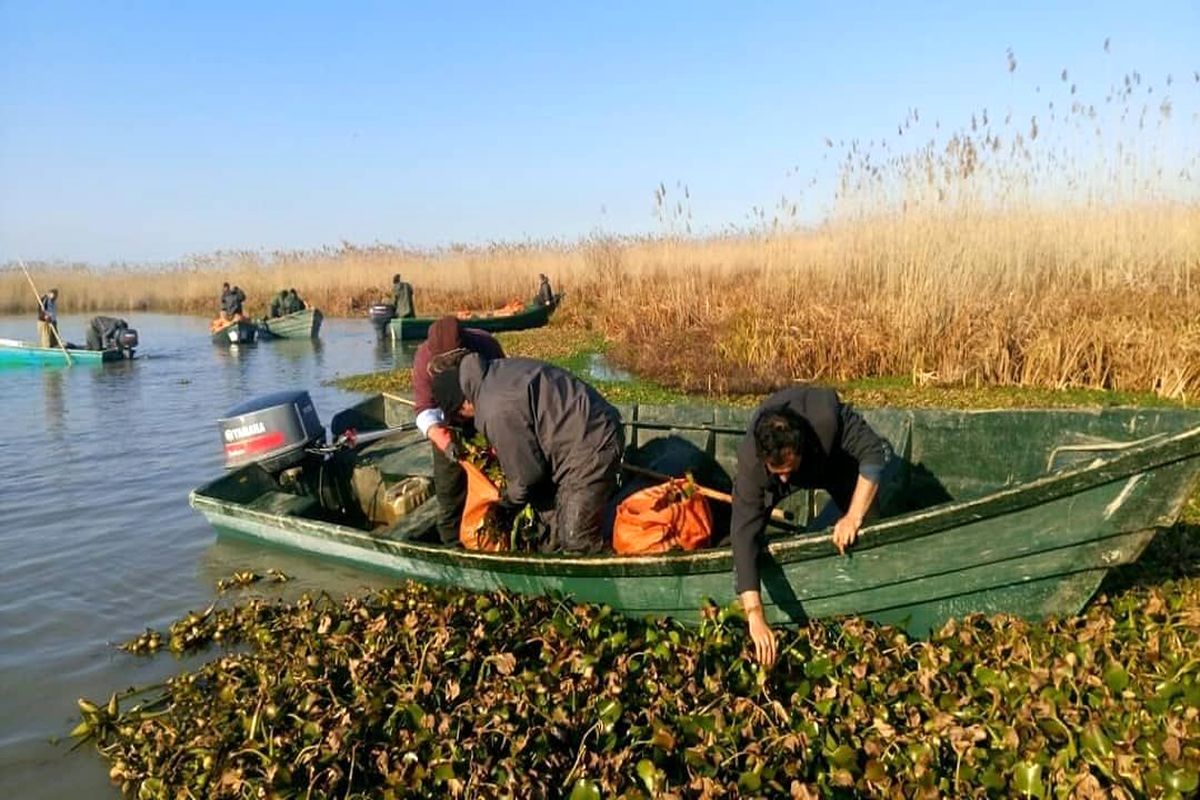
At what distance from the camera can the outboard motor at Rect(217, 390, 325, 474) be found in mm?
7043

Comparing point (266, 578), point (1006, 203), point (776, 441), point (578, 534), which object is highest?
point (1006, 203)

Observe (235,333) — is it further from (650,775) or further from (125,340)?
(650,775)

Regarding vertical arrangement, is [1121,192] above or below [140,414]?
above

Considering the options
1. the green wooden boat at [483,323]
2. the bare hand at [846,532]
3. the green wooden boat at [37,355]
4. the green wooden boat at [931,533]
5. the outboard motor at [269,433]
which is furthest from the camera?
the green wooden boat at [483,323]

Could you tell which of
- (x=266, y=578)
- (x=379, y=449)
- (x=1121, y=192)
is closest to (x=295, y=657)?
(x=266, y=578)

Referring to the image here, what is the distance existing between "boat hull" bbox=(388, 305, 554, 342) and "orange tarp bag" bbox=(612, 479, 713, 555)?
16343 millimetres

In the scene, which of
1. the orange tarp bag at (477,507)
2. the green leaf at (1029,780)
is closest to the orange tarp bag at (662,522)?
the orange tarp bag at (477,507)

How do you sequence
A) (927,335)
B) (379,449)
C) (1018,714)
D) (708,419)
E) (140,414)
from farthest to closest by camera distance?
(140,414)
(927,335)
(379,449)
(708,419)
(1018,714)

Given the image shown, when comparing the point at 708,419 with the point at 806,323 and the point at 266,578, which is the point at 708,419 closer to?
the point at 266,578

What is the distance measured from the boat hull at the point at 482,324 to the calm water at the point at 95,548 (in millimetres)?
4646

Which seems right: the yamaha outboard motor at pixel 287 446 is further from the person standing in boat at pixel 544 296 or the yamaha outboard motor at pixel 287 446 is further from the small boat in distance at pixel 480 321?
the person standing in boat at pixel 544 296

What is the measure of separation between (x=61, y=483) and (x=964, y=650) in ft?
31.8

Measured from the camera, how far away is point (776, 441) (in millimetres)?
3580

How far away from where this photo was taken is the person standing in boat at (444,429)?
5.46 meters
